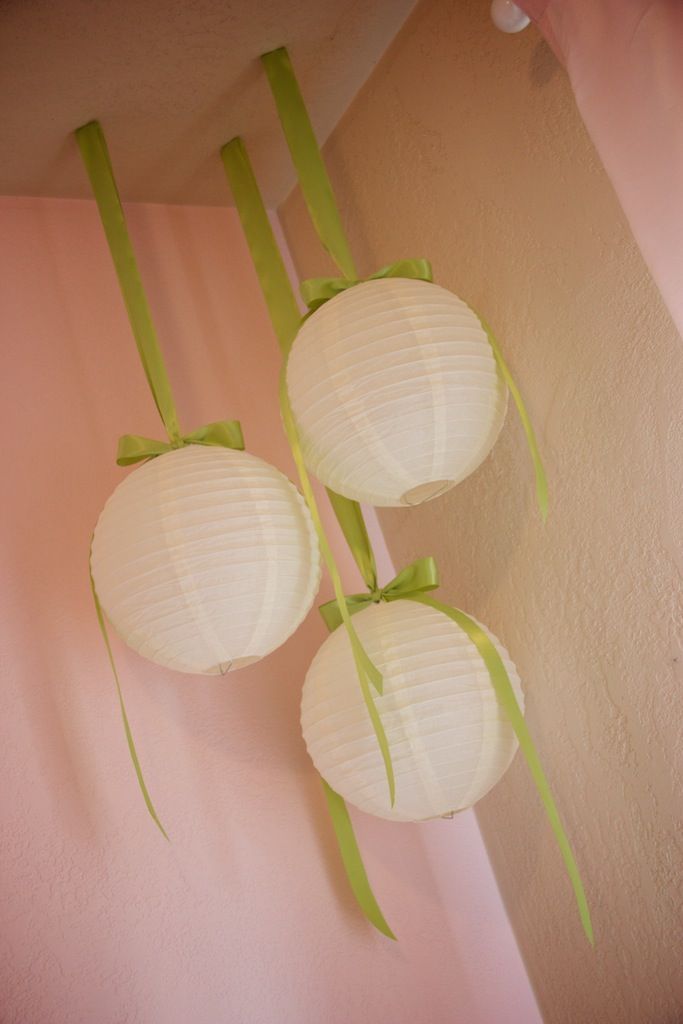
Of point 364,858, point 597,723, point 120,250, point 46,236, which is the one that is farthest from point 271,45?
point 364,858

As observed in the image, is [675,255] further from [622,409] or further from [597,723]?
[597,723]

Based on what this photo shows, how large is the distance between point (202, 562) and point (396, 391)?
1.04ft

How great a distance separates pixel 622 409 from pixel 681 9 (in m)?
0.49

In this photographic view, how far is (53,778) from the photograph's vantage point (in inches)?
58.2

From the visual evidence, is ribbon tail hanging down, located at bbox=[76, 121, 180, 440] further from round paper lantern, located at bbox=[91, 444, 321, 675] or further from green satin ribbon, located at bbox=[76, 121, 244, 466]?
round paper lantern, located at bbox=[91, 444, 321, 675]

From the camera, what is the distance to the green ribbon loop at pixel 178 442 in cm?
141

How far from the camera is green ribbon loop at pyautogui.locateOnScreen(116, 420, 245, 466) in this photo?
141 centimetres

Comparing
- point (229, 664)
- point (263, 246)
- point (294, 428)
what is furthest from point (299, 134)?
point (229, 664)

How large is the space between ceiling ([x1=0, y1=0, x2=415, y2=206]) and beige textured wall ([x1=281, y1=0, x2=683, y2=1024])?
0.11 meters

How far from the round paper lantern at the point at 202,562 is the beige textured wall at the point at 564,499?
0.42 metres

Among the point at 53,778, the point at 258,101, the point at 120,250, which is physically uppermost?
the point at 258,101

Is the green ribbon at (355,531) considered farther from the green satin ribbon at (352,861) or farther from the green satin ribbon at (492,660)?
the green satin ribbon at (352,861)

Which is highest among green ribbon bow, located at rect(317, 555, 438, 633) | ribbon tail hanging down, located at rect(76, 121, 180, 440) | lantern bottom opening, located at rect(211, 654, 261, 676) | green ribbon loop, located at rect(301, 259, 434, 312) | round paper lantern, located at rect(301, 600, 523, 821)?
ribbon tail hanging down, located at rect(76, 121, 180, 440)

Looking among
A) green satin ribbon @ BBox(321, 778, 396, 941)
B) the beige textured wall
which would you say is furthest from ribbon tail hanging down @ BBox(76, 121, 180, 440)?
green satin ribbon @ BBox(321, 778, 396, 941)
